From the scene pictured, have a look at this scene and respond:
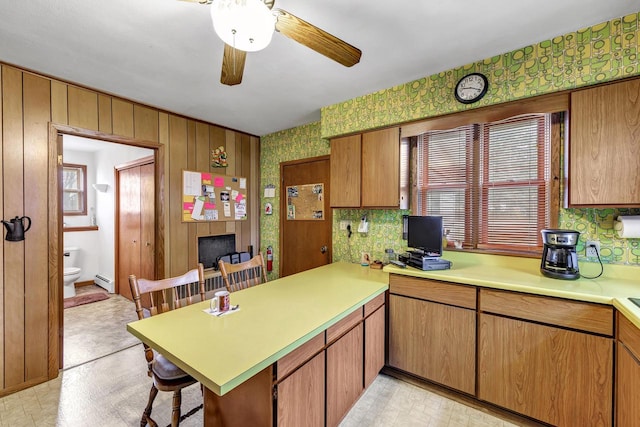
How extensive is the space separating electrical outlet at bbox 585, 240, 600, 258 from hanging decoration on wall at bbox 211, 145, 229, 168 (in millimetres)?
3753

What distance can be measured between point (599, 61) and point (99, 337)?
4952 mm

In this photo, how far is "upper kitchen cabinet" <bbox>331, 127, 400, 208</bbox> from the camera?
8.11ft

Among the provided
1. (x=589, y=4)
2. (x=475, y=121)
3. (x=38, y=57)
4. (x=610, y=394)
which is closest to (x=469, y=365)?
(x=610, y=394)

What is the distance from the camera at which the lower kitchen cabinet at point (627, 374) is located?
4.23ft

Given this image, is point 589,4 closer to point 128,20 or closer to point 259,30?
point 259,30

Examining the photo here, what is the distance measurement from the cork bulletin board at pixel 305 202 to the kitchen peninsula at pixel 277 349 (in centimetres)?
151

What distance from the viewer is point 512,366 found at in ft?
5.72

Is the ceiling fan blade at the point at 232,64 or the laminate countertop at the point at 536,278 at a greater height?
the ceiling fan blade at the point at 232,64

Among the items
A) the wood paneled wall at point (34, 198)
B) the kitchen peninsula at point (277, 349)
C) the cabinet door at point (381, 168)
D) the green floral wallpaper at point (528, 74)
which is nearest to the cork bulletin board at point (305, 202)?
the cabinet door at point (381, 168)

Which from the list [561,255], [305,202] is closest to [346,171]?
[305,202]

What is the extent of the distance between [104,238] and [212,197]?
9.16ft

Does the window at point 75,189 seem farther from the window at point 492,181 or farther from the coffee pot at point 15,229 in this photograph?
the window at point 492,181

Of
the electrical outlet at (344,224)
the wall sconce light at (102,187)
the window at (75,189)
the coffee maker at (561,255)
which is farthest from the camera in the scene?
the window at (75,189)

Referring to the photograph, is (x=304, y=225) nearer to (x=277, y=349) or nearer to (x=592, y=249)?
(x=277, y=349)
